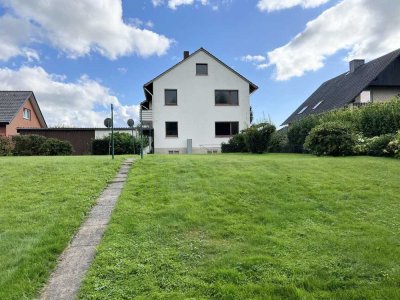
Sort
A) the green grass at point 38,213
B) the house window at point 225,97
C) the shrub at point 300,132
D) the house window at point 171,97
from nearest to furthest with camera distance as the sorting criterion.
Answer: the green grass at point 38,213 < the shrub at point 300,132 < the house window at point 171,97 < the house window at point 225,97

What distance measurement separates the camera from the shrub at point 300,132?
20781mm

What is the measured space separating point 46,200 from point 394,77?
1064 inches

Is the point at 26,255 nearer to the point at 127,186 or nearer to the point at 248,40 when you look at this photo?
the point at 127,186

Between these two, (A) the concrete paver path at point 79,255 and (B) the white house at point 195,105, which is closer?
(A) the concrete paver path at point 79,255

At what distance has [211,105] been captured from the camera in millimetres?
29203

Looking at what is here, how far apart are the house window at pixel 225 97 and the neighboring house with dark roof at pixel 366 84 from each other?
7763 mm

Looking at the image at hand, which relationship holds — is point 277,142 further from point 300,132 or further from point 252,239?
point 252,239

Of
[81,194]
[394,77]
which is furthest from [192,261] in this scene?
[394,77]

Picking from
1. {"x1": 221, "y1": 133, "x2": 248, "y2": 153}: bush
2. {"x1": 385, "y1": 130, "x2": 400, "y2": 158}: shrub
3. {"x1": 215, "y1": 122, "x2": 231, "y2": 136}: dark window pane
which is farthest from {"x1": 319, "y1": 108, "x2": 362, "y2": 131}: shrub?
{"x1": 215, "y1": 122, "x2": 231, "y2": 136}: dark window pane

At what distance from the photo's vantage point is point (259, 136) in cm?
1902

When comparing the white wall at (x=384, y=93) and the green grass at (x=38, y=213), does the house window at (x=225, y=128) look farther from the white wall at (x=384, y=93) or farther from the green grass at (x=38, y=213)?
the green grass at (x=38, y=213)

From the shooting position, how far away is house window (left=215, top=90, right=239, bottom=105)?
96.4ft

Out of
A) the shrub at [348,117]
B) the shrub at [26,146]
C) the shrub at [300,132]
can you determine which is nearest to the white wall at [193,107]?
the shrub at [300,132]

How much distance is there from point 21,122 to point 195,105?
1487 centimetres
